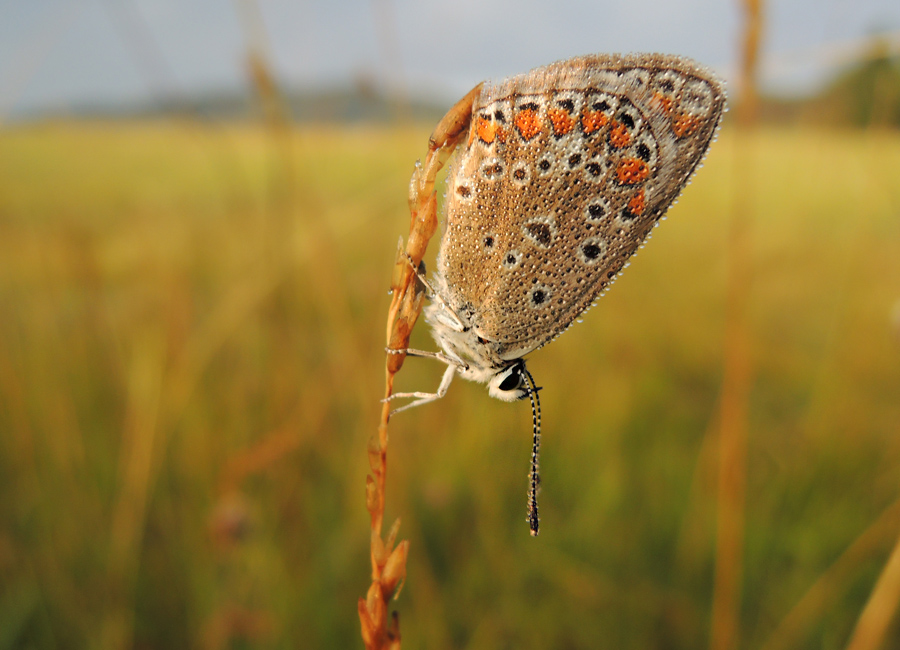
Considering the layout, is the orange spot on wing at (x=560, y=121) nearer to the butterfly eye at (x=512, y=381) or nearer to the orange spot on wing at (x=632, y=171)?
the orange spot on wing at (x=632, y=171)

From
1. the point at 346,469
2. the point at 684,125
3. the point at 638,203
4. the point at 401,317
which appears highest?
the point at 684,125

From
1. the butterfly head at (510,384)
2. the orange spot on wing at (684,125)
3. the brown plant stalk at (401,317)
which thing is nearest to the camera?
the brown plant stalk at (401,317)

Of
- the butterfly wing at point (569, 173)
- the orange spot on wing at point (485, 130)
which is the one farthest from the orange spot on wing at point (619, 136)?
the orange spot on wing at point (485, 130)

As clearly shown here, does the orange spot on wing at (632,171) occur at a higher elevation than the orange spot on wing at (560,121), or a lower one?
lower

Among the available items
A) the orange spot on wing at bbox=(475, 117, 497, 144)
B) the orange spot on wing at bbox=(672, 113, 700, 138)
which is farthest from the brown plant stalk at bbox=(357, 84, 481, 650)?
the orange spot on wing at bbox=(672, 113, 700, 138)

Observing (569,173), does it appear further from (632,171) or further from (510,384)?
(510,384)

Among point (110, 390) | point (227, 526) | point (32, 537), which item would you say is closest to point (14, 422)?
point (110, 390)

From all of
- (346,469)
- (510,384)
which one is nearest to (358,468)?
(346,469)

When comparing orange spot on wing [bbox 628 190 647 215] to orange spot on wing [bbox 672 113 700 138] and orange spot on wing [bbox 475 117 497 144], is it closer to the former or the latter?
orange spot on wing [bbox 672 113 700 138]
